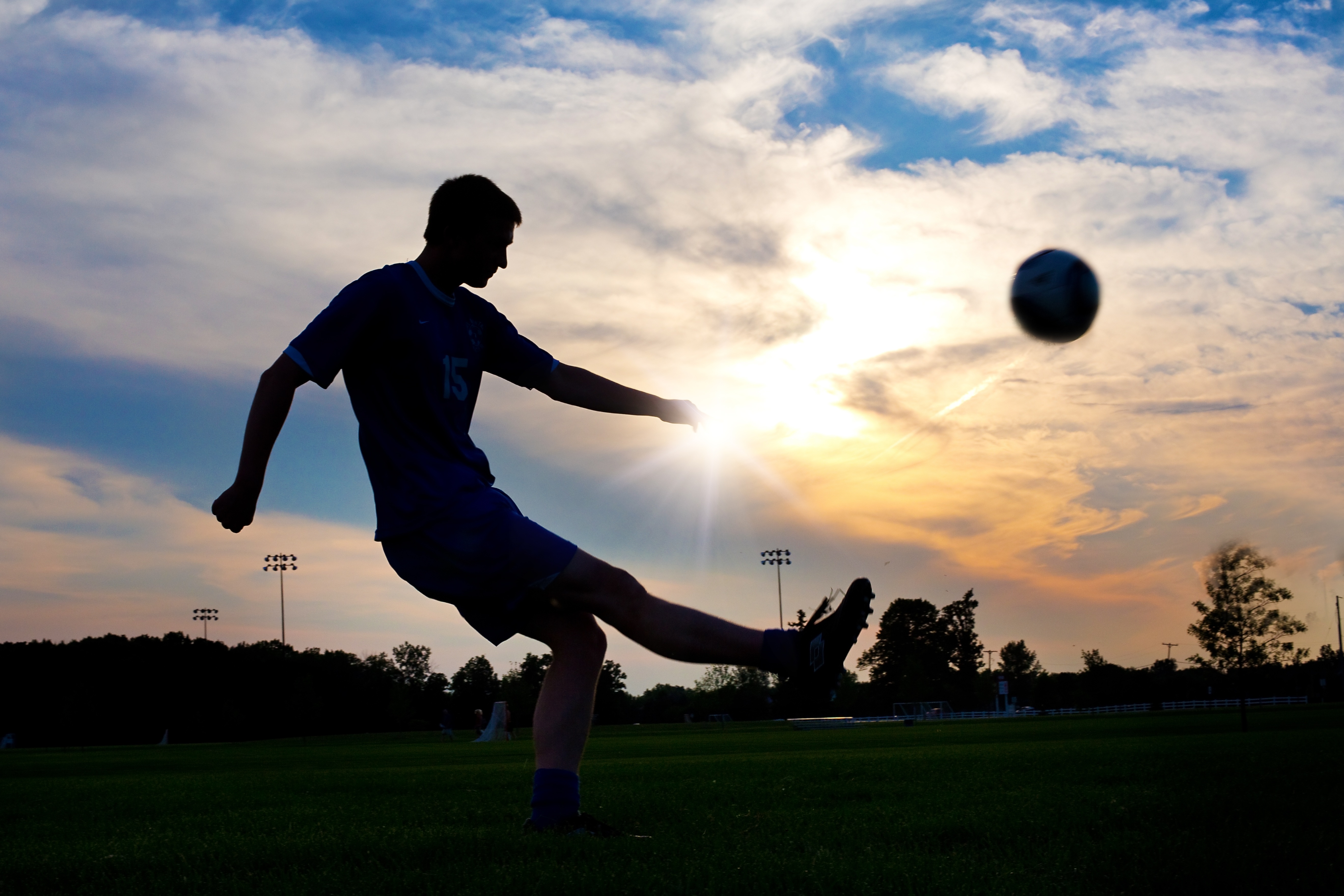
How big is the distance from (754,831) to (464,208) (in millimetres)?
2898

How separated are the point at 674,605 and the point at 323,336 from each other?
1688mm

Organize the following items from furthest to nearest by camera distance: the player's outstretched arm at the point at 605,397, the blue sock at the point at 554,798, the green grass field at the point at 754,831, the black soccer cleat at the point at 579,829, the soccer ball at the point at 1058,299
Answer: the soccer ball at the point at 1058,299 → the player's outstretched arm at the point at 605,397 → the blue sock at the point at 554,798 → the black soccer cleat at the point at 579,829 → the green grass field at the point at 754,831

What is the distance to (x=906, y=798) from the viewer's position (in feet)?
17.4

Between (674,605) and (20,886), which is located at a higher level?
(674,605)

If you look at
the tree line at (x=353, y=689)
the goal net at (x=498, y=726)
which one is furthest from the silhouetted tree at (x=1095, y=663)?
the goal net at (x=498, y=726)

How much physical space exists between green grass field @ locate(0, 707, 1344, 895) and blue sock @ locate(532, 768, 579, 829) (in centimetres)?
19

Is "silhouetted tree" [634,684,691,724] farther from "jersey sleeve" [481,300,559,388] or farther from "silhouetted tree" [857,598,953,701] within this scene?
"jersey sleeve" [481,300,559,388]

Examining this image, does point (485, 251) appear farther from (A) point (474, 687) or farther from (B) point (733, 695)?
(A) point (474, 687)

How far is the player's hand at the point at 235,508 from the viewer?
11.3 feet

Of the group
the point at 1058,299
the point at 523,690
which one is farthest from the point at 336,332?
the point at 523,690

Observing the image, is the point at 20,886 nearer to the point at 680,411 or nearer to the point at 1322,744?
the point at 680,411

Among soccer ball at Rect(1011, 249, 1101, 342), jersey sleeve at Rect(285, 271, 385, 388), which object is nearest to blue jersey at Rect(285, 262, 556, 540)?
jersey sleeve at Rect(285, 271, 385, 388)

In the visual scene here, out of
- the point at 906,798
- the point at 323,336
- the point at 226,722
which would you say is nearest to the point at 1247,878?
the point at 906,798

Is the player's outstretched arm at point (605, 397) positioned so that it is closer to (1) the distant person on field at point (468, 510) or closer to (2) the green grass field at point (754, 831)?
(1) the distant person on field at point (468, 510)
